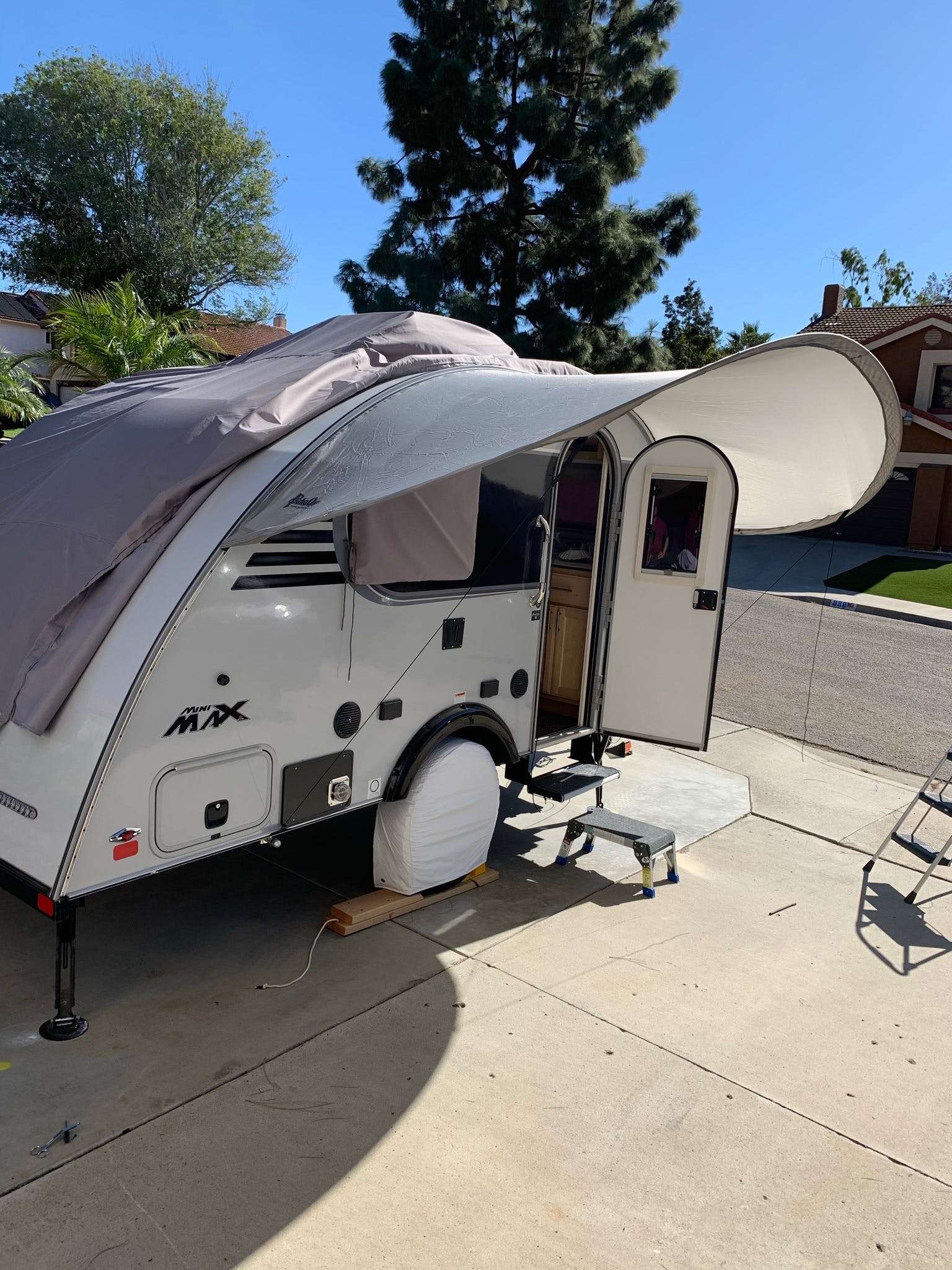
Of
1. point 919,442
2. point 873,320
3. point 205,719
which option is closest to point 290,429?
point 205,719

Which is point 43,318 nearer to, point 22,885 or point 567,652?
point 567,652

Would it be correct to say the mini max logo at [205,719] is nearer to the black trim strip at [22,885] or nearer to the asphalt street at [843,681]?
the black trim strip at [22,885]

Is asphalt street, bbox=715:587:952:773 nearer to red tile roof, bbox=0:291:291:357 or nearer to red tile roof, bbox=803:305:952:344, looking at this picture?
red tile roof, bbox=803:305:952:344

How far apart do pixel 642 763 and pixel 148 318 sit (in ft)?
29.2

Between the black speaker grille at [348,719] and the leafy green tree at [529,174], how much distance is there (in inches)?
677

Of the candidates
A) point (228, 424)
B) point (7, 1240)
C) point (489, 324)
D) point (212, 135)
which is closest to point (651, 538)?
point (228, 424)

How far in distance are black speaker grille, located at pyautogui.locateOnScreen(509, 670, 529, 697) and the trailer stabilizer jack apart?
8.78 ft

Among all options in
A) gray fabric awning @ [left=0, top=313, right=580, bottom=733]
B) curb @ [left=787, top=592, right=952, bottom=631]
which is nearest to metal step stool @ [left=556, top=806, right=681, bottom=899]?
→ gray fabric awning @ [left=0, top=313, right=580, bottom=733]

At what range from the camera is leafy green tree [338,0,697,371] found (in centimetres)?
2111

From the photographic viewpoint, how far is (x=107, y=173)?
29000 millimetres

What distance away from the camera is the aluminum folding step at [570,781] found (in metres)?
6.07

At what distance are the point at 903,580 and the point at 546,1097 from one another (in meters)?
19.6

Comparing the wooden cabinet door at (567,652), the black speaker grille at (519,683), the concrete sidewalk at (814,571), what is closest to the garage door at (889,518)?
the concrete sidewalk at (814,571)

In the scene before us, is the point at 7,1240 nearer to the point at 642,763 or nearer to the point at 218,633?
the point at 218,633
